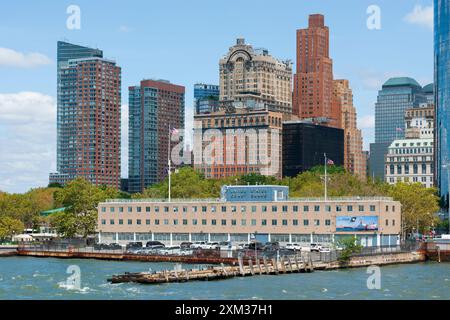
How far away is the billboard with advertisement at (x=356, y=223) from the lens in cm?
12119

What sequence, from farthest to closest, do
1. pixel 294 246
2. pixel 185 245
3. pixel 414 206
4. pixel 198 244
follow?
1. pixel 414 206
2. pixel 185 245
3. pixel 198 244
4. pixel 294 246

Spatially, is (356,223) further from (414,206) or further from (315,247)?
(414,206)

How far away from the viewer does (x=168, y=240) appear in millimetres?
134500

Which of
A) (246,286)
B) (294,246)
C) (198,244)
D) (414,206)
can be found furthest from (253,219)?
(246,286)

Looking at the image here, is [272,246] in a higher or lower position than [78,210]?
lower

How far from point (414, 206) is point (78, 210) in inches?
2117

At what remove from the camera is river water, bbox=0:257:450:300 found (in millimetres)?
68375

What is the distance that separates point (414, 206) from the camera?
14825 centimetres

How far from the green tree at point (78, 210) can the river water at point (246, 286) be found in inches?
1865

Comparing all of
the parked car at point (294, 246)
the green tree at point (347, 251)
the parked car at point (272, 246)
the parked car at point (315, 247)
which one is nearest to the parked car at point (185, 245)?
the parked car at point (272, 246)

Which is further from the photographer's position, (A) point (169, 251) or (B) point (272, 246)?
(B) point (272, 246)

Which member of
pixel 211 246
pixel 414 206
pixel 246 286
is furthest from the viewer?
pixel 414 206

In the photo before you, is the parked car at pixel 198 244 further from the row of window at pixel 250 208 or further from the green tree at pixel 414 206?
the green tree at pixel 414 206

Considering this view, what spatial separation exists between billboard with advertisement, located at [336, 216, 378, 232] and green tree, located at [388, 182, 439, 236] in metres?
26.0
